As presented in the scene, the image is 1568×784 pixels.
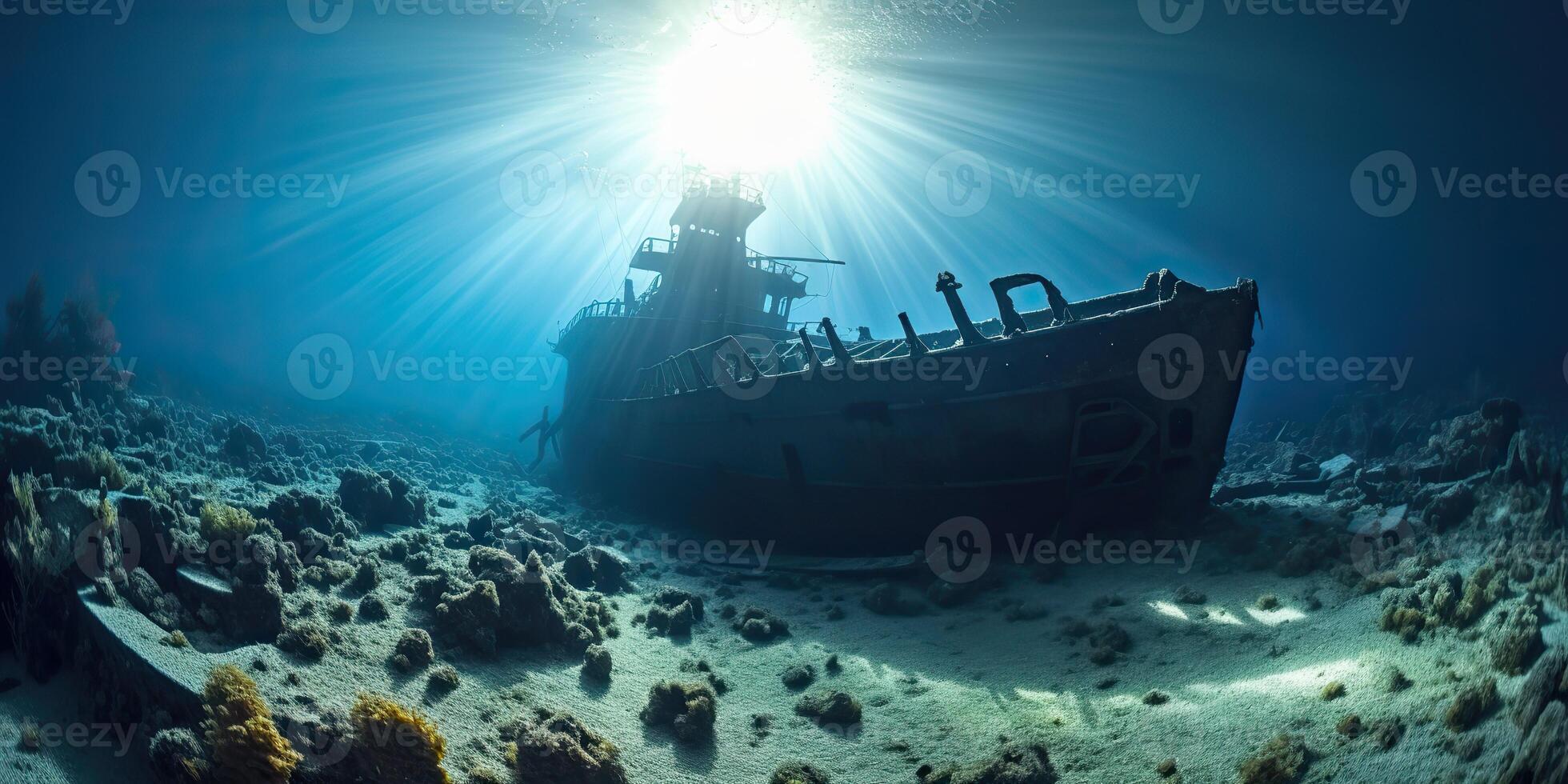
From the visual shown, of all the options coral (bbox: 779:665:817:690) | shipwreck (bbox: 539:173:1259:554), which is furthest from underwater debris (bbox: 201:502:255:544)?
shipwreck (bbox: 539:173:1259:554)

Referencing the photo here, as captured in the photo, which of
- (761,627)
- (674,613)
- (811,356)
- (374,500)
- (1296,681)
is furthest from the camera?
(374,500)

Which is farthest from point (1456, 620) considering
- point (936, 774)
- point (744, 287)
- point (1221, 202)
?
point (1221, 202)

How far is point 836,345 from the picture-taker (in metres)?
11.2

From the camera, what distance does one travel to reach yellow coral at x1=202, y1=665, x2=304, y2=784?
4719 mm

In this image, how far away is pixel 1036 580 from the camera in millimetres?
9602

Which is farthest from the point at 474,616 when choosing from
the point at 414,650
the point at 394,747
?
the point at 394,747

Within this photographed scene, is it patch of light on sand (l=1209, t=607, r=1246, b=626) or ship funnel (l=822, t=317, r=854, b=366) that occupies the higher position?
ship funnel (l=822, t=317, r=854, b=366)

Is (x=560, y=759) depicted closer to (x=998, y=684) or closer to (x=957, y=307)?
(x=998, y=684)

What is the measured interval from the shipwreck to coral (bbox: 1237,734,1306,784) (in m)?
5.26

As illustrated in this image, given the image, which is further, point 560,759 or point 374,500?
point 374,500

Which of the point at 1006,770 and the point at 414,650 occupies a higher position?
the point at 1006,770

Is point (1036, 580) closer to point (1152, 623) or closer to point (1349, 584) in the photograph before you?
point (1152, 623)

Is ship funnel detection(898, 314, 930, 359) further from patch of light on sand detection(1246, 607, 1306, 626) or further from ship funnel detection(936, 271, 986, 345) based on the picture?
patch of light on sand detection(1246, 607, 1306, 626)

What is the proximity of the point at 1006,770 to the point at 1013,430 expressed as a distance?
562cm
